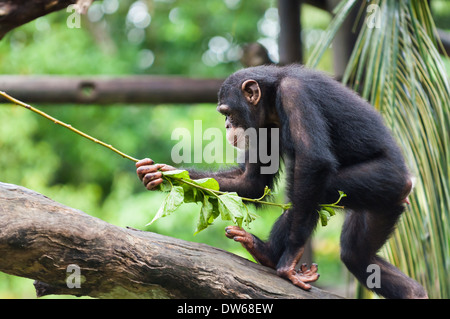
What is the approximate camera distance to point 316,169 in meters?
3.22

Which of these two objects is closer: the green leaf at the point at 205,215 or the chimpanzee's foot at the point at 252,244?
the green leaf at the point at 205,215

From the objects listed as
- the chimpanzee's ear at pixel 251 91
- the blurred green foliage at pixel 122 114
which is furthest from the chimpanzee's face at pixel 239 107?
the blurred green foliage at pixel 122 114

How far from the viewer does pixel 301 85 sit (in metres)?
3.48

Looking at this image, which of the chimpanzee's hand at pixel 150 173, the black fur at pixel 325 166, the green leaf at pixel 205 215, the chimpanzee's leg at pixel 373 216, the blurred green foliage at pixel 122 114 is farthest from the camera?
the blurred green foliage at pixel 122 114

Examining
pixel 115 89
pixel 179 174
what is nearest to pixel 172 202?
pixel 179 174

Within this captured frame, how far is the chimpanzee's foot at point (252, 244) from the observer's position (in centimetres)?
340

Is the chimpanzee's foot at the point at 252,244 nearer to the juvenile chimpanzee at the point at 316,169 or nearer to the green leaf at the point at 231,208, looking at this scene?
the juvenile chimpanzee at the point at 316,169

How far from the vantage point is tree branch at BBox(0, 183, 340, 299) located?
97.1 inches

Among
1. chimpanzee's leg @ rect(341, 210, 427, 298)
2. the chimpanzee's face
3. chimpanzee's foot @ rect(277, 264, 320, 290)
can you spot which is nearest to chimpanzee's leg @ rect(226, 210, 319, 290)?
chimpanzee's foot @ rect(277, 264, 320, 290)

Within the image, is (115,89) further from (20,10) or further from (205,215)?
(205,215)

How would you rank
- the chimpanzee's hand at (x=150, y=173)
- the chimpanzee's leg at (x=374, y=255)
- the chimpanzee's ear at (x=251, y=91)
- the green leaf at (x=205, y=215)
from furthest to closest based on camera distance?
the chimpanzee's ear at (x=251, y=91), the chimpanzee's leg at (x=374, y=255), the chimpanzee's hand at (x=150, y=173), the green leaf at (x=205, y=215)

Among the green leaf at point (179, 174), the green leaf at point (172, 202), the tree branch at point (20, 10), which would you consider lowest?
the green leaf at point (172, 202)

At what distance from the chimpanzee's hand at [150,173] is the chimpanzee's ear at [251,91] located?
3.04ft

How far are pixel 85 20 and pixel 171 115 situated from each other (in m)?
5.60
